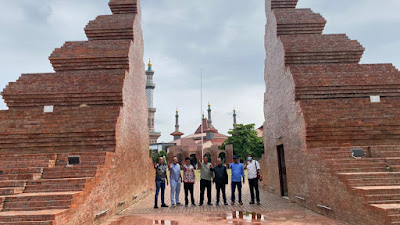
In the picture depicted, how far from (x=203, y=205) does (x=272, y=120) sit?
5.02 metres

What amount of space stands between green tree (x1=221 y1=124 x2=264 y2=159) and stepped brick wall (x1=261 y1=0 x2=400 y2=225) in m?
33.1

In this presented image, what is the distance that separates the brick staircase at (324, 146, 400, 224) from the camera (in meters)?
5.73

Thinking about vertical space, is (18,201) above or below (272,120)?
below

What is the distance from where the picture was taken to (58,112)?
9562 mm

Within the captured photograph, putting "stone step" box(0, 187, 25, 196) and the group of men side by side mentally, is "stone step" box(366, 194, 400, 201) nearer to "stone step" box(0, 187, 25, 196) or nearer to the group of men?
the group of men

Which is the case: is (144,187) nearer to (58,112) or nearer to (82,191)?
(58,112)

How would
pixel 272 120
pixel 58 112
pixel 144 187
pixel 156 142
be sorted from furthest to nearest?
pixel 156 142, pixel 144 187, pixel 272 120, pixel 58 112

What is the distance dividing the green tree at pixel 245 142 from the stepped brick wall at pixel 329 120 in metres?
33.1

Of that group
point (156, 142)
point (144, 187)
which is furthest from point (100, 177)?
point (156, 142)

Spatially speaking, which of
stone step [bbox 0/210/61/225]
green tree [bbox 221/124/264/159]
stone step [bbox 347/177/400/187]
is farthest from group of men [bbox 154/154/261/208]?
green tree [bbox 221/124/264/159]

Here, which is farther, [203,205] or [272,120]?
[272,120]

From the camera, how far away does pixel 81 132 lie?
8883mm

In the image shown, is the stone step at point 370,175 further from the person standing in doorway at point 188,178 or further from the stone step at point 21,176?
the stone step at point 21,176

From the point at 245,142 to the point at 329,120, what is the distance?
38220 millimetres
